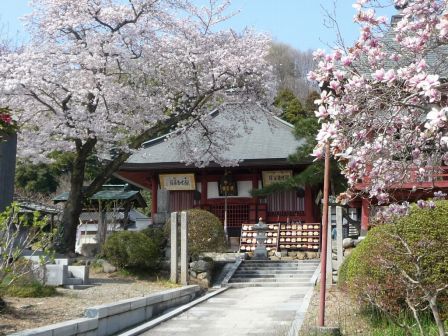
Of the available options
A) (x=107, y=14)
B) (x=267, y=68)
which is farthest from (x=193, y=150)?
A: (x=107, y=14)

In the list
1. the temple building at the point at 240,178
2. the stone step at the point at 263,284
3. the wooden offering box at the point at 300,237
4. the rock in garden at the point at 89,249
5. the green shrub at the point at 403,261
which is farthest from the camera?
the temple building at the point at 240,178

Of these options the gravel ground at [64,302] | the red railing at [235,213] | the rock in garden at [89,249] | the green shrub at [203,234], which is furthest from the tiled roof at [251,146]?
the gravel ground at [64,302]

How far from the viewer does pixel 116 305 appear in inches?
356

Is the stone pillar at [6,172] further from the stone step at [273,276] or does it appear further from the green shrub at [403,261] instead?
the stone step at [273,276]

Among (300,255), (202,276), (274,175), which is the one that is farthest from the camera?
(274,175)

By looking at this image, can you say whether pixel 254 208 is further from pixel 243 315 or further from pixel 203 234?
pixel 243 315

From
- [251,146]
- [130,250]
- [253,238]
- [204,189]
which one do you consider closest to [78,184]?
[130,250]

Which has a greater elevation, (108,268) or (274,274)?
(108,268)

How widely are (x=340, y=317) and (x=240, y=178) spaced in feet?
50.7

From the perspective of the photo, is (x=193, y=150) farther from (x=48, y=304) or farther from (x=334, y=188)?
(x=48, y=304)

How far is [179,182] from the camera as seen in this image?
25.3m

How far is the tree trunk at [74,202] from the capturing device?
16984 millimetres

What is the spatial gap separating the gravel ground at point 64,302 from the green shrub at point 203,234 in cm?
339

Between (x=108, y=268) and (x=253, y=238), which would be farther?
(x=253, y=238)
